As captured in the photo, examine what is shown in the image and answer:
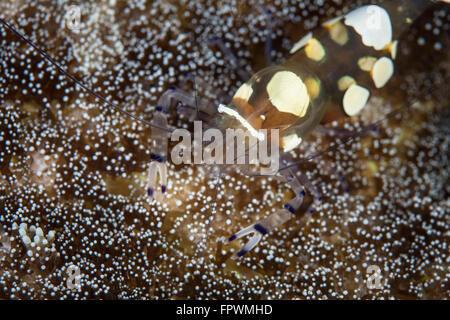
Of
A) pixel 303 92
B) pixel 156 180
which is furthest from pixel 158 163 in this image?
pixel 303 92

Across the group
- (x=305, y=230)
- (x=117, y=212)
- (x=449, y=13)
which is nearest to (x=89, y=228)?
(x=117, y=212)

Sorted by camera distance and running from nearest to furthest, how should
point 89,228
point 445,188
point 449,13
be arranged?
1. point 89,228
2. point 445,188
3. point 449,13

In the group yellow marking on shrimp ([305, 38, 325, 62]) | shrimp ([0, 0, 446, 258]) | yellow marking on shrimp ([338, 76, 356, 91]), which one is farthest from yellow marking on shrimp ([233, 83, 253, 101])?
yellow marking on shrimp ([338, 76, 356, 91])

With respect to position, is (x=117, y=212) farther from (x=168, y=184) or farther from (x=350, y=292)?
(x=350, y=292)

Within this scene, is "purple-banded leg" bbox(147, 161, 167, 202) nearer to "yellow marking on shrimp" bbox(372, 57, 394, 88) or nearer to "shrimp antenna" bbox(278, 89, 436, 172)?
"shrimp antenna" bbox(278, 89, 436, 172)

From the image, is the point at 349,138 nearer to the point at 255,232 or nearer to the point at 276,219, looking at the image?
the point at 276,219

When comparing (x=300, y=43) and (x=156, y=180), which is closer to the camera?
(x=156, y=180)
